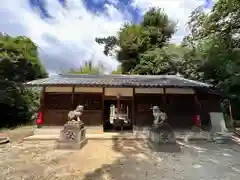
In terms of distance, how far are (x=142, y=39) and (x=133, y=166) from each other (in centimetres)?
1587

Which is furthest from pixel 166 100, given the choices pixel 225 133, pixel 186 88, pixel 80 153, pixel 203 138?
pixel 80 153

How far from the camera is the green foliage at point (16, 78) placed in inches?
502

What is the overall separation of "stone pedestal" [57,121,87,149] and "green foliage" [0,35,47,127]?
278 inches

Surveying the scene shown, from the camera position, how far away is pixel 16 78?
1428 cm

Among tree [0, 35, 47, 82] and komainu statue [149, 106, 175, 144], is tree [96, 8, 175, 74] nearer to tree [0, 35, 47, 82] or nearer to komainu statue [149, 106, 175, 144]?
tree [0, 35, 47, 82]

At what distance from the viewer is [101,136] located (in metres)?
8.76

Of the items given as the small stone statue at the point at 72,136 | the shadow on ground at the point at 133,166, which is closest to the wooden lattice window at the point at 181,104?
the shadow on ground at the point at 133,166

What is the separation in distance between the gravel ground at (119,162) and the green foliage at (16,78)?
6425 mm

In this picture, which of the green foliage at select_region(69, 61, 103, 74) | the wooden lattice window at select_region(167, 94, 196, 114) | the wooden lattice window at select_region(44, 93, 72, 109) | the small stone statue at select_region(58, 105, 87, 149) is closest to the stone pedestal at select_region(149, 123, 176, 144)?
the small stone statue at select_region(58, 105, 87, 149)

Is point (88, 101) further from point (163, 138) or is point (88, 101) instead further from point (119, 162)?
point (119, 162)

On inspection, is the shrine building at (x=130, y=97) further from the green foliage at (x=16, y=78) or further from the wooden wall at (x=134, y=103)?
the green foliage at (x=16, y=78)

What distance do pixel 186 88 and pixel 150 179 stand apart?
6.43 metres

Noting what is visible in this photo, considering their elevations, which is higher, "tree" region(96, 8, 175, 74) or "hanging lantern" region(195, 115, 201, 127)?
"tree" region(96, 8, 175, 74)

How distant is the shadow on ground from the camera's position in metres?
4.36
